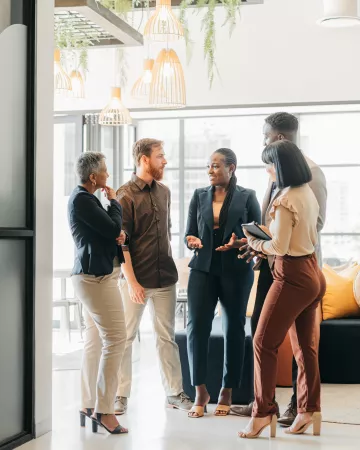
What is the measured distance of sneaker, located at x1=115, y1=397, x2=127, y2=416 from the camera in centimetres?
485

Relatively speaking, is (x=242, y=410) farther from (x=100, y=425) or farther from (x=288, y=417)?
(x=100, y=425)

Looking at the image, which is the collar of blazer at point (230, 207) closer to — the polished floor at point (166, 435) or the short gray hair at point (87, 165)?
the short gray hair at point (87, 165)

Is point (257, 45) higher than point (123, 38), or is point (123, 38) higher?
point (257, 45)

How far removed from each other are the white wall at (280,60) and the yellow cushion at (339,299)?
2898 millimetres

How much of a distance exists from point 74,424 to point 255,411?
1.14 meters

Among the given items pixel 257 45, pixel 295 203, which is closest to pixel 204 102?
pixel 257 45

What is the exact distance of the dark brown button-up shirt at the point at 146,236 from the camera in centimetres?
493

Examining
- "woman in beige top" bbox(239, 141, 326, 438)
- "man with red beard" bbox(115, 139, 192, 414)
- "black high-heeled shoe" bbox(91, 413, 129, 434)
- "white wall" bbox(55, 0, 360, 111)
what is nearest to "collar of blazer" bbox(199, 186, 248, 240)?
"man with red beard" bbox(115, 139, 192, 414)

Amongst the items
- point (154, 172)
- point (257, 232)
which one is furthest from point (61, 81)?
point (257, 232)

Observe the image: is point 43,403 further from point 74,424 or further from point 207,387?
point 207,387

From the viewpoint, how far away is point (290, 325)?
13.6ft

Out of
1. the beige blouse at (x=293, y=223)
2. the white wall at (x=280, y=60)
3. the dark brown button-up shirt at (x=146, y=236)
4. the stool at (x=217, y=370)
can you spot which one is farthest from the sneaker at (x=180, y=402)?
the white wall at (x=280, y=60)

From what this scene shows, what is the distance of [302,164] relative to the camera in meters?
4.16

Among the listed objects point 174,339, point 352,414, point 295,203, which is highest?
point 295,203
